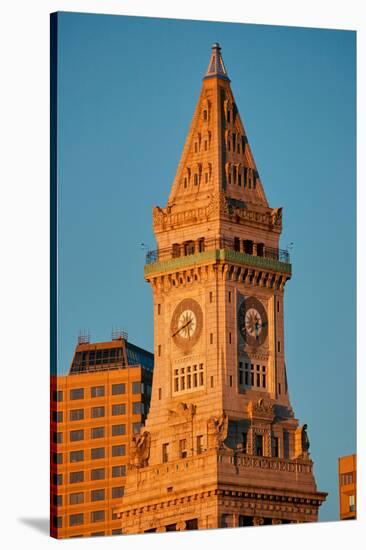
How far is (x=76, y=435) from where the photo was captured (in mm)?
94375

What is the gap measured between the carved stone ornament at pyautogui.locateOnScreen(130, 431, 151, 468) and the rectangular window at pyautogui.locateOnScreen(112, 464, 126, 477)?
746 mm

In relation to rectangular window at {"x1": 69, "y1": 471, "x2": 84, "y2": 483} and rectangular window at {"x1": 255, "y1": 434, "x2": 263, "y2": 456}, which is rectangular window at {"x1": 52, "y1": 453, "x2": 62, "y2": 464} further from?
rectangular window at {"x1": 255, "y1": 434, "x2": 263, "y2": 456}

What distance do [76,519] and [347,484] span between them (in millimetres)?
9535

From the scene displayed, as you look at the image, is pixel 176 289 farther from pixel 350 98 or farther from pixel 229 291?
pixel 350 98

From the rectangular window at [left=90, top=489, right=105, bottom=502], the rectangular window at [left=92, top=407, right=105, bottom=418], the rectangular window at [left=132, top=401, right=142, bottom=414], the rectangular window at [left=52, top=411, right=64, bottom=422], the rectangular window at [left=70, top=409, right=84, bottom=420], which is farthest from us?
the rectangular window at [left=132, top=401, right=142, bottom=414]

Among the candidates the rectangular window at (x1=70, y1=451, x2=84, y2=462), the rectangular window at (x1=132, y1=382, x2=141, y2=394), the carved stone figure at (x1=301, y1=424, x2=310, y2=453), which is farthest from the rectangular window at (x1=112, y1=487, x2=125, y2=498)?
the rectangular window at (x1=132, y1=382, x2=141, y2=394)

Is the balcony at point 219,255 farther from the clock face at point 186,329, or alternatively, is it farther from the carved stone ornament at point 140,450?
the carved stone ornament at point 140,450

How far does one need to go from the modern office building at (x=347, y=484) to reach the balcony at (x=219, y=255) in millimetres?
6114

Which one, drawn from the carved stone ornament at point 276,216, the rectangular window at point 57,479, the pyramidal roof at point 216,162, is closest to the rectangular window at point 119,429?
the pyramidal roof at point 216,162

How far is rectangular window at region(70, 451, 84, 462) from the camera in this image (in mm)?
93312

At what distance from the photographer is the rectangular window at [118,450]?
98500 mm

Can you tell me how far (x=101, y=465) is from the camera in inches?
3942

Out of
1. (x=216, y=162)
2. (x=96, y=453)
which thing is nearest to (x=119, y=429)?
(x=96, y=453)

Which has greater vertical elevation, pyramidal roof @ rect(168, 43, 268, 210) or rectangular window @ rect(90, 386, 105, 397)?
pyramidal roof @ rect(168, 43, 268, 210)
